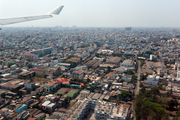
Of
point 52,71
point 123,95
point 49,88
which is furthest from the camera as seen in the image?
point 52,71

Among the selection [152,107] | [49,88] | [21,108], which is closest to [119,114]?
[152,107]

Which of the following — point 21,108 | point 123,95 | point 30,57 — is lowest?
point 123,95

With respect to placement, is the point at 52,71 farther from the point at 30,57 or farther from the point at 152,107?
the point at 152,107

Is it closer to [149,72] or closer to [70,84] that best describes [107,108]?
[70,84]

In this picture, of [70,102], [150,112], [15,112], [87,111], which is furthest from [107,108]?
[15,112]

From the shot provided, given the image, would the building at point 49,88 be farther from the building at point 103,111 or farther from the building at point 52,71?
the building at point 103,111

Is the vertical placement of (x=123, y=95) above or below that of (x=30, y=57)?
below

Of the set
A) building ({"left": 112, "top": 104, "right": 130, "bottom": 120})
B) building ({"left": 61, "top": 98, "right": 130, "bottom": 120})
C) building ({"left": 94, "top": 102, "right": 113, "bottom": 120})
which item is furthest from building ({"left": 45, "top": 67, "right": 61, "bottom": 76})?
building ({"left": 112, "top": 104, "right": 130, "bottom": 120})

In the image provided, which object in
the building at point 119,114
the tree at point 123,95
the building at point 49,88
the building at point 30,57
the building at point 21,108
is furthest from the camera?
the building at point 30,57

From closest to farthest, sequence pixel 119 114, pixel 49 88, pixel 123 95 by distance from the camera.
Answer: pixel 119 114, pixel 123 95, pixel 49 88

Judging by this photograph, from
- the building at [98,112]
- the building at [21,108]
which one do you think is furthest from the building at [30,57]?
the building at [98,112]

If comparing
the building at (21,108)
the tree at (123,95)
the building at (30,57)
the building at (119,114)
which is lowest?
the tree at (123,95)

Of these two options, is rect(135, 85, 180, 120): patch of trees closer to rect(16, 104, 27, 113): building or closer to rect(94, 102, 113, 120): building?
rect(94, 102, 113, 120): building
